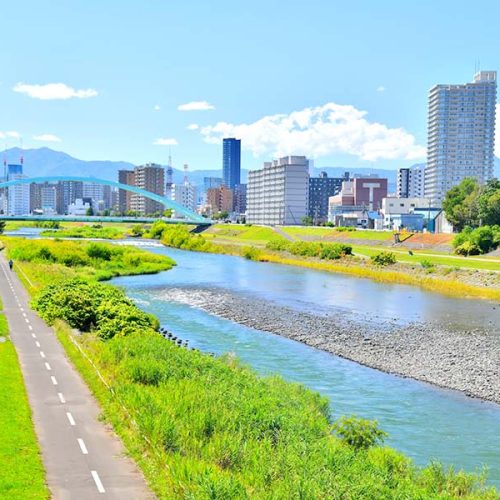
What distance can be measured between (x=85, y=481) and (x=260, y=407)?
5.95m

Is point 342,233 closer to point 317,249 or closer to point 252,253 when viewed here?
point 252,253

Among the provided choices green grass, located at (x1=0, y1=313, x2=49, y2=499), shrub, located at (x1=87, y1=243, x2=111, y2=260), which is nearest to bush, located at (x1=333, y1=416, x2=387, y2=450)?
green grass, located at (x1=0, y1=313, x2=49, y2=499)

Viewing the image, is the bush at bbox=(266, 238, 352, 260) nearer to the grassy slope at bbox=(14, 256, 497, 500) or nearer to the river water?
the river water

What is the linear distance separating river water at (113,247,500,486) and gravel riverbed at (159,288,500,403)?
882 mm

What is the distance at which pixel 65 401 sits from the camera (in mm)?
20797

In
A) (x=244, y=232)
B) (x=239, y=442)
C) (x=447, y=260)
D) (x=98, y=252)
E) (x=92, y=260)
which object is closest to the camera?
(x=239, y=442)

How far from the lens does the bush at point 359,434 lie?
60.1ft

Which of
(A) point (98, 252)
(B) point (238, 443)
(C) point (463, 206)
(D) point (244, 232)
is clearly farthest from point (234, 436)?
(D) point (244, 232)

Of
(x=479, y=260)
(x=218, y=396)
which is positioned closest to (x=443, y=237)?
(x=479, y=260)

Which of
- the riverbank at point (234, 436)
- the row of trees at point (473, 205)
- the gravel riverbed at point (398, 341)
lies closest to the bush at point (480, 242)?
the row of trees at point (473, 205)

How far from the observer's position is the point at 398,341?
35.8 m

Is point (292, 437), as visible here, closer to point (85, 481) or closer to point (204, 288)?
point (85, 481)

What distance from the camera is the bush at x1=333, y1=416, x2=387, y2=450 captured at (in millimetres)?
18328

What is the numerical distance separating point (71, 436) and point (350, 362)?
55.1 feet
